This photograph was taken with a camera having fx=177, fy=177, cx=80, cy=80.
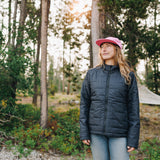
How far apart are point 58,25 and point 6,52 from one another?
13.0 feet

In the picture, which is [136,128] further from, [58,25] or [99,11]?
[58,25]

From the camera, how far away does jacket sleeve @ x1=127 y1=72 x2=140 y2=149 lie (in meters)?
1.89

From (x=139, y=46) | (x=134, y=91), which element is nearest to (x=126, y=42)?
(x=139, y=46)

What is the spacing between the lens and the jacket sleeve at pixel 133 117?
1886 millimetres

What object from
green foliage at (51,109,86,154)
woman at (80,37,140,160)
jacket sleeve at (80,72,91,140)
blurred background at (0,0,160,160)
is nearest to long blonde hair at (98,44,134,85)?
woman at (80,37,140,160)

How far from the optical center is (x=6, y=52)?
17.3ft

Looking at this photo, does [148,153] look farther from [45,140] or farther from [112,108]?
[112,108]

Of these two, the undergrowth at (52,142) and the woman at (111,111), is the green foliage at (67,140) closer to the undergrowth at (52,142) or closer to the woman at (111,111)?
the undergrowth at (52,142)

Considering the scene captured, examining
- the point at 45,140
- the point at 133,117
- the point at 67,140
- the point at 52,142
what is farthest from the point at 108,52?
the point at 45,140

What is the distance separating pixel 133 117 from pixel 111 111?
25 cm

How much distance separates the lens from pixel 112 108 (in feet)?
6.34

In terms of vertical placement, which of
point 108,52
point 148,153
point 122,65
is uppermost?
point 108,52

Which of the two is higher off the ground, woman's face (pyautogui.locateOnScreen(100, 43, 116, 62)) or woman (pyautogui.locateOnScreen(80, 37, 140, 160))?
woman's face (pyautogui.locateOnScreen(100, 43, 116, 62))

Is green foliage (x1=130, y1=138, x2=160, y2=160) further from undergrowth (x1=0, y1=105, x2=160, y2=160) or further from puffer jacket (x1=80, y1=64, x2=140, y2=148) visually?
puffer jacket (x1=80, y1=64, x2=140, y2=148)
